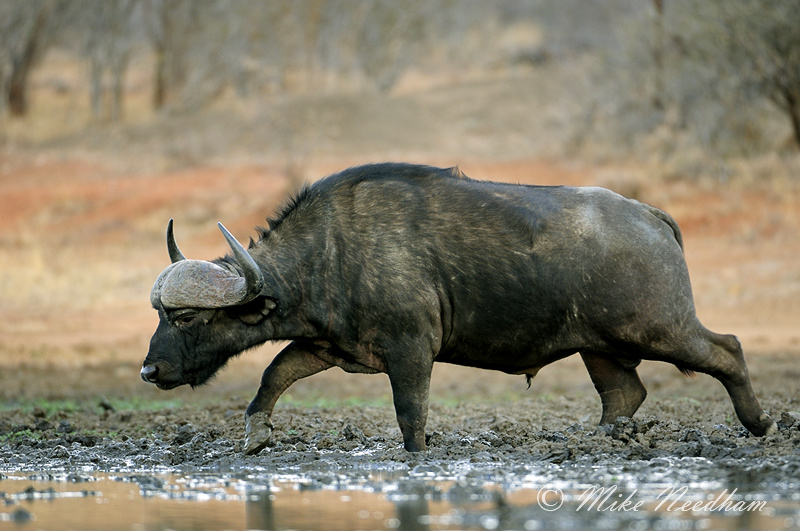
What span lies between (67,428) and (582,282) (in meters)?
4.57

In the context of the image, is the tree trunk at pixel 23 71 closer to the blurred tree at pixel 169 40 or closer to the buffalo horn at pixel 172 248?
the blurred tree at pixel 169 40

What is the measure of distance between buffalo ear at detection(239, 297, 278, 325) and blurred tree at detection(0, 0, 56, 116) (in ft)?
120

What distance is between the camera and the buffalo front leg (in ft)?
24.5

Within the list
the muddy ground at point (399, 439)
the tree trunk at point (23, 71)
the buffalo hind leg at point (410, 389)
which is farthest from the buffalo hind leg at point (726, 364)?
the tree trunk at point (23, 71)

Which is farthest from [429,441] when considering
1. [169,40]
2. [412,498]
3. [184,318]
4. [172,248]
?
[169,40]

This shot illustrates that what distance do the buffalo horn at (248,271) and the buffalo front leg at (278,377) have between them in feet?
2.43

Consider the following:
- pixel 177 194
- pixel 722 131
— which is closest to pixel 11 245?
pixel 177 194

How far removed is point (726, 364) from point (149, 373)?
3.74 meters

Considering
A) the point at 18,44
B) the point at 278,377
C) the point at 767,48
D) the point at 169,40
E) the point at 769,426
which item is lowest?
the point at 769,426

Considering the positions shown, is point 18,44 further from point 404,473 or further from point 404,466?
point 404,473

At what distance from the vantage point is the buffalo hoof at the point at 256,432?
7.52m

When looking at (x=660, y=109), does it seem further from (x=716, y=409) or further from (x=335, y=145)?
(x=716, y=409)

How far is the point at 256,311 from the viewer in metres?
→ 7.14
